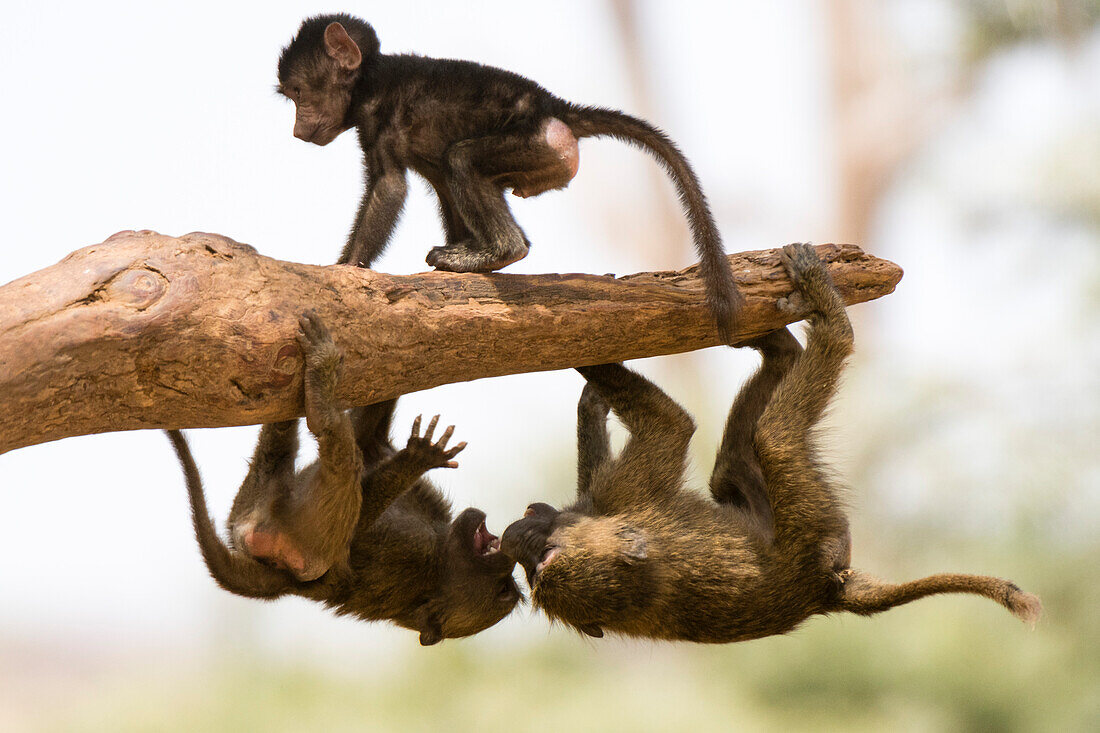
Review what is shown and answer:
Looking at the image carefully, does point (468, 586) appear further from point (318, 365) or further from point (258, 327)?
point (258, 327)

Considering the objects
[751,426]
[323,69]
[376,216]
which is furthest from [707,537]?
[323,69]

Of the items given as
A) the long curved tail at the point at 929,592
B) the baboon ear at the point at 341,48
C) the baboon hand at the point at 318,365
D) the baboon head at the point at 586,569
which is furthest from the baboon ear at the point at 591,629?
the baboon ear at the point at 341,48

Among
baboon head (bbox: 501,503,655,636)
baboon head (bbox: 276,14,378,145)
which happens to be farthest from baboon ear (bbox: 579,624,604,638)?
baboon head (bbox: 276,14,378,145)

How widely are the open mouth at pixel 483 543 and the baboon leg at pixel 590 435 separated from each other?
1.21 feet

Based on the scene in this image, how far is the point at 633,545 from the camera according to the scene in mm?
3283

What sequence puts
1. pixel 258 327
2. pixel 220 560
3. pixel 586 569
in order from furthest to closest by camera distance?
pixel 220 560 < pixel 586 569 < pixel 258 327

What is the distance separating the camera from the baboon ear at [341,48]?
11.6 feet

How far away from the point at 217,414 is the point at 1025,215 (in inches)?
199

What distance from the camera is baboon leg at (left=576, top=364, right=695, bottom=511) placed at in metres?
3.46

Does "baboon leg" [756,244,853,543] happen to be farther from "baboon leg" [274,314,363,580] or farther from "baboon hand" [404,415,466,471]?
"baboon leg" [274,314,363,580]

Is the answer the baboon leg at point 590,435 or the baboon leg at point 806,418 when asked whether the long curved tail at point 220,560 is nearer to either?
the baboon leg at point 590,435

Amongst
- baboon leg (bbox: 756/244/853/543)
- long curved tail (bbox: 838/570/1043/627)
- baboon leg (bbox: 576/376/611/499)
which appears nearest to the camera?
long curved tail (bbox: 838/570/1043/627)

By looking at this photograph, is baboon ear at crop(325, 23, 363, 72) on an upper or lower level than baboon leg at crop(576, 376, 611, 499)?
upper

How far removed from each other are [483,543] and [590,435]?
58 cm
